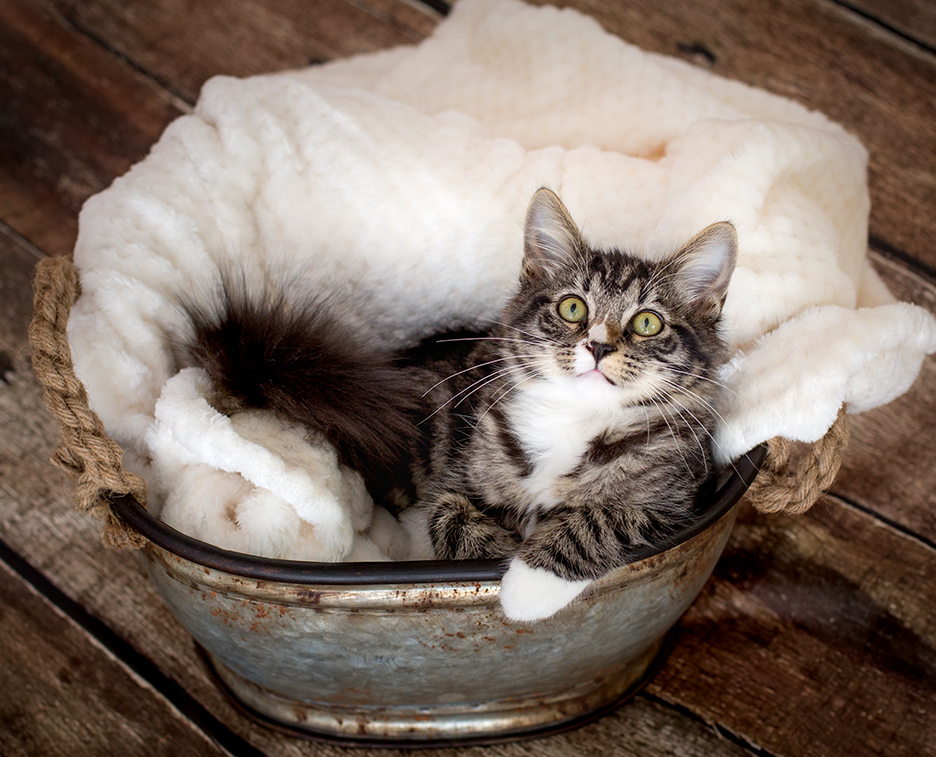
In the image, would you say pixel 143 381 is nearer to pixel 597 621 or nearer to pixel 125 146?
pixel 597 621

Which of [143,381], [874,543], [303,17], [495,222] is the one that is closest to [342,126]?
[495,222]

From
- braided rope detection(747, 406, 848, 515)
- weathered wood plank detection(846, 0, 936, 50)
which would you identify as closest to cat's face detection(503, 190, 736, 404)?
braided rope detection(747, 406, 848, 515)

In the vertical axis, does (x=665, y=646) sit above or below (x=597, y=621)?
below

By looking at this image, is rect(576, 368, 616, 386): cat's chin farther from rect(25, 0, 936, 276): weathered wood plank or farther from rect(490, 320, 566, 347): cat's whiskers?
rect(25, 0, 936, 276): weathered wood plank

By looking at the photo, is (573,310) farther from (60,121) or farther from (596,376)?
(60,121)

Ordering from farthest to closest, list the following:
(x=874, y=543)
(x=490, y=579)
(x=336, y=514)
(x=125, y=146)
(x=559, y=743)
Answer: (x=125, y=146)
(x=874, y=543)
(x=559, y=743)
(x=336, y=514)
(x=490, y=579)

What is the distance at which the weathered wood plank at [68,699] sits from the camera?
1.02 meters

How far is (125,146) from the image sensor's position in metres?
1.50

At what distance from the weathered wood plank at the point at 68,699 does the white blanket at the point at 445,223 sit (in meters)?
0.33

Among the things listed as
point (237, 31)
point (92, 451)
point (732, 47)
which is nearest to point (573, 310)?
point (92, 451)

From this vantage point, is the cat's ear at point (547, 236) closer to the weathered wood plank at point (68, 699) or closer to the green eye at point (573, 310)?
the green eye at point (573, 310)

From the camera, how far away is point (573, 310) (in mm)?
910

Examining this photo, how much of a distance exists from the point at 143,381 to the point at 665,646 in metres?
0.71

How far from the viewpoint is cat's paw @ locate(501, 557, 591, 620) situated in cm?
75
